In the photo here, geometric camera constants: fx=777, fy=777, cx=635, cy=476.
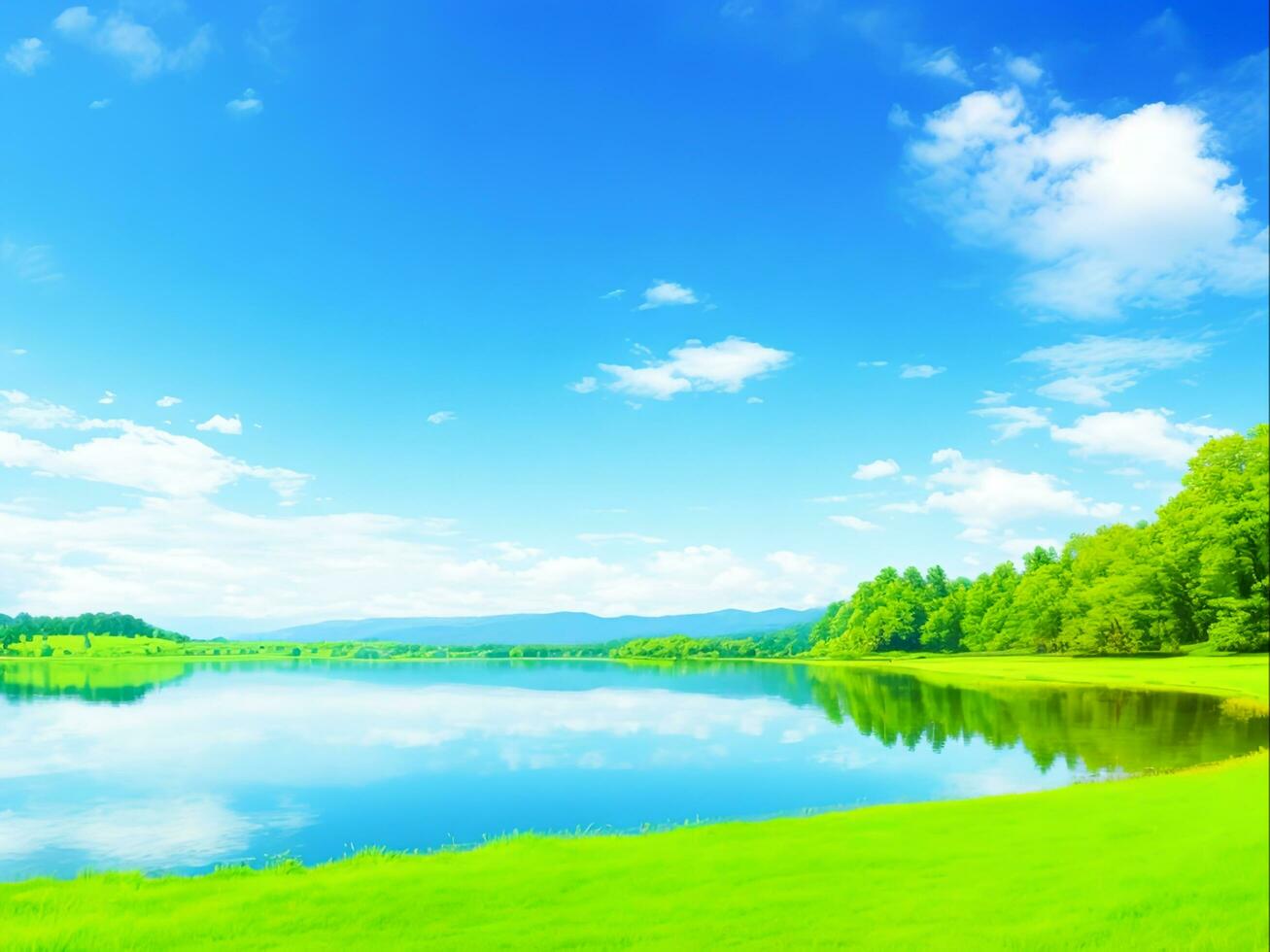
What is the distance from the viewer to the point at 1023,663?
3503 cm

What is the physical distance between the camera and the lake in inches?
516

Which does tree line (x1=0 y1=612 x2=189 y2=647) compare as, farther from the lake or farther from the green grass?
the green grass

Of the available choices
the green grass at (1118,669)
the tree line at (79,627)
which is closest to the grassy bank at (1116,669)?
the green grass at (1118,669)

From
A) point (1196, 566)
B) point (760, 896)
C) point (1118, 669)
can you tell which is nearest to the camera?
point (760, 896)

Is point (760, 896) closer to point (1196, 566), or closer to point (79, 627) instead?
point (1196, 566)

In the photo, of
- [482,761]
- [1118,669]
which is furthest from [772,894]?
[482,761]

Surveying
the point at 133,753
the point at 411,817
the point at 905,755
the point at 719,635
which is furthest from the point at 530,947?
the point at 719,635

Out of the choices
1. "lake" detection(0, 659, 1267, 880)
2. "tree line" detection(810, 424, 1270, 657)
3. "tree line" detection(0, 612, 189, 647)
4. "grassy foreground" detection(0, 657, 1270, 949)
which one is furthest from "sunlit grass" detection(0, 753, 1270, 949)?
"tree line" detection(0, 612, 189, 647)

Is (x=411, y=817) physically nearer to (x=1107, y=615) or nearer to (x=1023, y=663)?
(x=1107, y=615)

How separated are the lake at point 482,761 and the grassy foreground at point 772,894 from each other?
431 centimetres

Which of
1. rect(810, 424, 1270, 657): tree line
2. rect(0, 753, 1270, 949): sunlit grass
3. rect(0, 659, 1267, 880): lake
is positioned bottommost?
rect(0, 659, 1267, 880): lake

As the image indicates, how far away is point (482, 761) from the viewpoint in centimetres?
2059

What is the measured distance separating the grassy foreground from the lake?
431 centimetres

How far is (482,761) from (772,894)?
50.3ft
